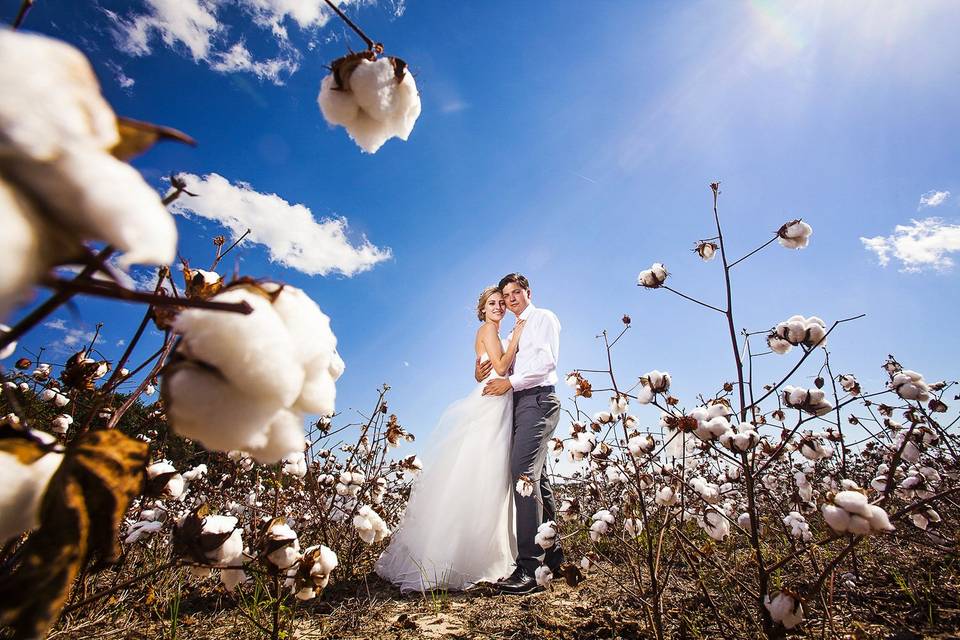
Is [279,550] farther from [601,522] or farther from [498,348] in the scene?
[498,348]

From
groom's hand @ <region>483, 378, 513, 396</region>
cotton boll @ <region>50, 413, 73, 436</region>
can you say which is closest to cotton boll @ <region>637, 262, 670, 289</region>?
groom's hand @ <region>483, 378, 513, 396</region>

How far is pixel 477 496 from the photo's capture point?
3.58 meters

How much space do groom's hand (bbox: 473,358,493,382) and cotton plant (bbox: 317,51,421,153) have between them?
3.61 metres

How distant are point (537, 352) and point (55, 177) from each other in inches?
137

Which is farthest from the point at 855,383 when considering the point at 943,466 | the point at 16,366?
the point at 16,366

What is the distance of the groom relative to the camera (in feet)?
10.0

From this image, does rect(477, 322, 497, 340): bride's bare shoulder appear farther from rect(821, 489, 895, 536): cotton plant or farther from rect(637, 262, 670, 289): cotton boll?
rect(821, 489, 895, 536): cotton plant

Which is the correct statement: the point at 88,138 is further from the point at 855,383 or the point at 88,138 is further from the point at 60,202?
the point at 855,383

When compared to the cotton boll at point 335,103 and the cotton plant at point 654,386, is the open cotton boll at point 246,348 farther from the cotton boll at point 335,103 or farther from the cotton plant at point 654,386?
the cotton plant at point 654,386

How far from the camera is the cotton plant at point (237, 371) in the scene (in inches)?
16.6

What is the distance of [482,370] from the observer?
15.0ft

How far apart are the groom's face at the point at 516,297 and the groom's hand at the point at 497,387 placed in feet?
2.44

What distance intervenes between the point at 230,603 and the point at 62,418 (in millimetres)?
1529

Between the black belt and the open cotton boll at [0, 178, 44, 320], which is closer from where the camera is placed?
the open cotton boll at [0, 178, 44, 320]
